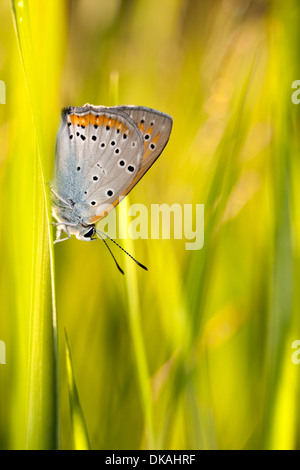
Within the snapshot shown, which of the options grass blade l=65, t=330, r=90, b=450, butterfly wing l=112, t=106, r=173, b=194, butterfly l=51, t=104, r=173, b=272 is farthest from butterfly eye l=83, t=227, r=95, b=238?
grass blade l=65, t=330, r=90, b=450

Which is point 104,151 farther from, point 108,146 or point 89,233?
point 89,233

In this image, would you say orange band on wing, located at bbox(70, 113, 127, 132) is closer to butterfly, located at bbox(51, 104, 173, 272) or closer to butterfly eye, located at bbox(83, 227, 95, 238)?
butterfly, located at bbox(51, 104, 173, 272)

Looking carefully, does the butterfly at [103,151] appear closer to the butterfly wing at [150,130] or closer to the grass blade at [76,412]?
the butterfly wing at [150,130]

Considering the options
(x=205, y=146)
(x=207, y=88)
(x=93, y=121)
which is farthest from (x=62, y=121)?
(x=207, y=88)

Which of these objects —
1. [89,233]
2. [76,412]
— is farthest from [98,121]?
[76,412]

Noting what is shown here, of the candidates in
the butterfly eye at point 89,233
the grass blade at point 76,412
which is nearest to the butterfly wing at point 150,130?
the butterfly eye at point 89,233

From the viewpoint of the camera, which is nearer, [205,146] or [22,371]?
[22,371]

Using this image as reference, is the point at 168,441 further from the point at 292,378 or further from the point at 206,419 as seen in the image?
the point at 292,378
